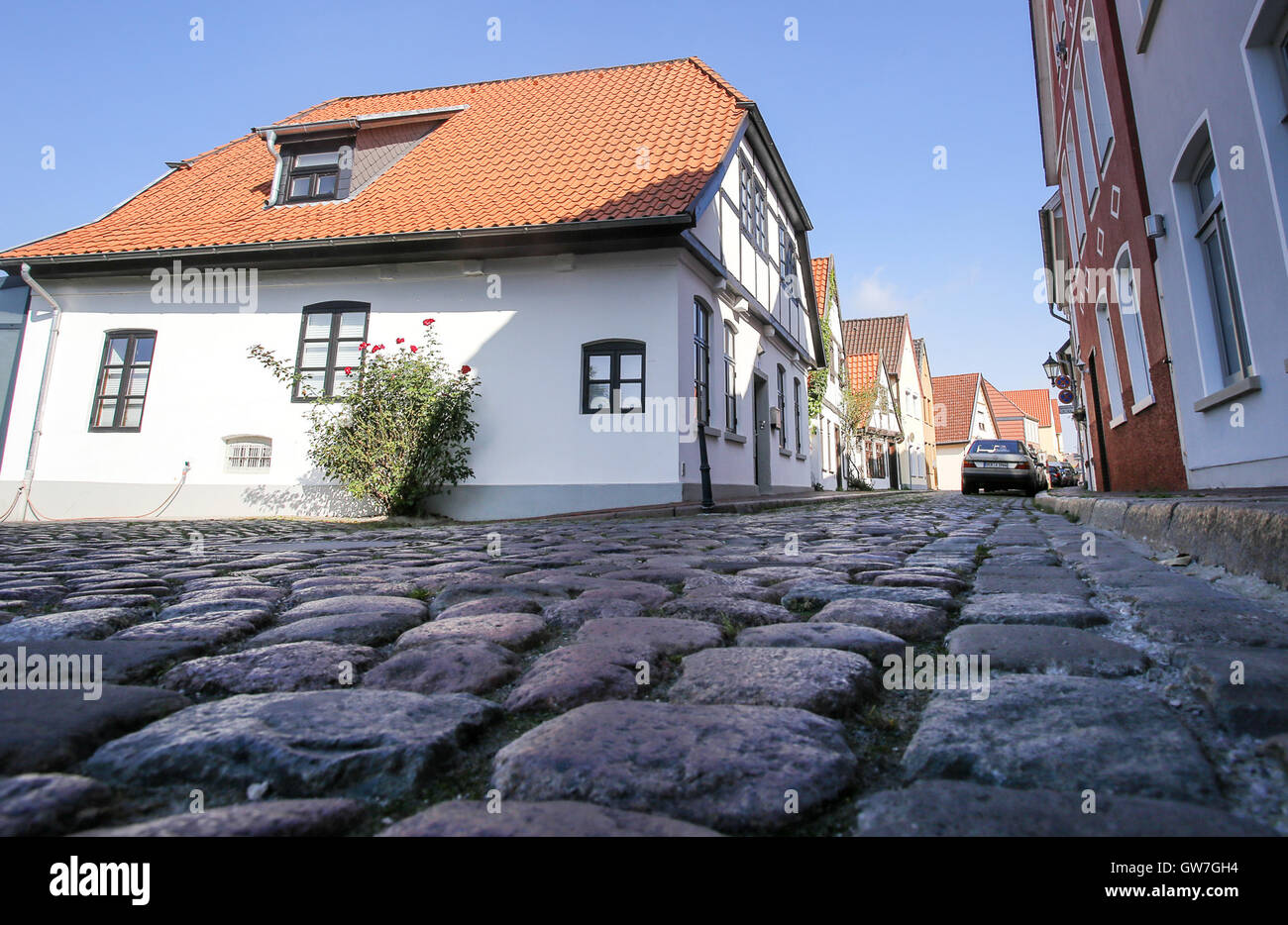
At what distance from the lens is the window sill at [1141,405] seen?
7551 mm

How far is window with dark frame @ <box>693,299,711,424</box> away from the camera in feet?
35.4

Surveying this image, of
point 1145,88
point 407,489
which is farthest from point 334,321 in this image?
point 1145,88

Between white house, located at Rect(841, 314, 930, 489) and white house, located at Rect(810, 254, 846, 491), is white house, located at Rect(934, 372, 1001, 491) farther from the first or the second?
white house, located at Rect(810, 254, 846, 491)

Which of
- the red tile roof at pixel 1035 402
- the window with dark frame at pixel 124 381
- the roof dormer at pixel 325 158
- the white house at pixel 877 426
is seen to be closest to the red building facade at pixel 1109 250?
the roof dormer at pixel 325 158

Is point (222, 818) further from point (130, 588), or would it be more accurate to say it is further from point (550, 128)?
point (550, 128)

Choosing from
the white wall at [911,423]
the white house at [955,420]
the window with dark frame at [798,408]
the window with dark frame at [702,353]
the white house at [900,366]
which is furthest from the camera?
the white house at [955,420]

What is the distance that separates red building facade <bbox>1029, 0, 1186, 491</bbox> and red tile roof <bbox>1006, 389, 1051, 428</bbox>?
2454 inches

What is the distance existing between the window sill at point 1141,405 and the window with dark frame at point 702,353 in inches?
196

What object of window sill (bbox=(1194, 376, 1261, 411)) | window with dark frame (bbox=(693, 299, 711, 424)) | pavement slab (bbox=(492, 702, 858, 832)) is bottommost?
pavement slab (bbox=(492, 702, 858, 832))

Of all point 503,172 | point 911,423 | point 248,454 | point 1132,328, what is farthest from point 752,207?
point 911,423

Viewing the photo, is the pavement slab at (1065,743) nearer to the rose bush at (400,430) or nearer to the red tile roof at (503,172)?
the red tile roof at (503,172)

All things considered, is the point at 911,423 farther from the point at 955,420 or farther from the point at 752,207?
the point at 752,207

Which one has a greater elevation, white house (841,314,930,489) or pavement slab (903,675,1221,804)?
white house (841,314,930,489)

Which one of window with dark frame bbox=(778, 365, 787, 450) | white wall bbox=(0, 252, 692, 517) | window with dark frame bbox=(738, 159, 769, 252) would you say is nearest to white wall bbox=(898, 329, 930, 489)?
window with dark frame bbox=(778, 365, 787, 450)
